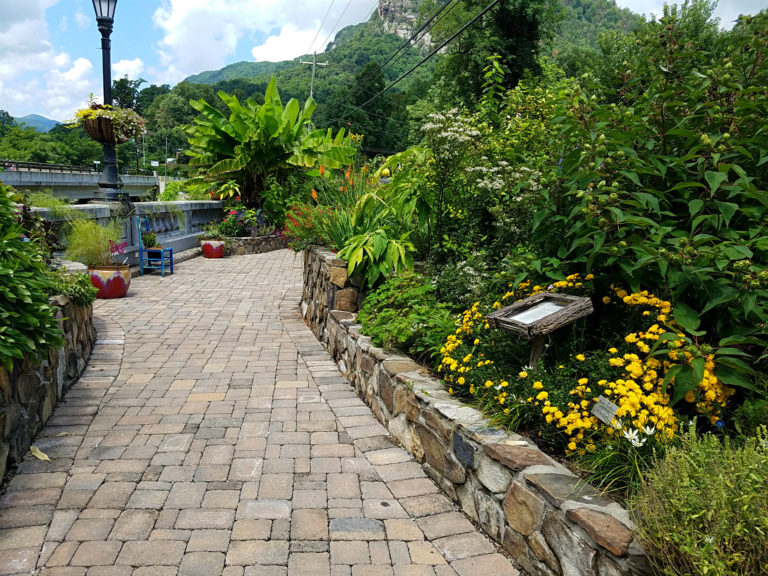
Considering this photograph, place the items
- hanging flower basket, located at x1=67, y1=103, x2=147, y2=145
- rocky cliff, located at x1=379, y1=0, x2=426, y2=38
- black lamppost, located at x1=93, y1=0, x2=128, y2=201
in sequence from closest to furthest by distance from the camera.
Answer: black lamppost, located at x1=93, y1=0, x2=128, y2=201, hanging flower basket, located at x1=67, y1=103, x2=147, y2=145, rocky cliff, located at x1=379, y1=0, x2=426, y2=38

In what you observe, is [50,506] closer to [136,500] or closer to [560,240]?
[136,500]

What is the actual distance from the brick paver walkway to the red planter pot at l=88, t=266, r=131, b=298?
8.98 ft

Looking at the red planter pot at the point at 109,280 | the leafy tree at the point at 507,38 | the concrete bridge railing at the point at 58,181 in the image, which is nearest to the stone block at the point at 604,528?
the red planter pot at the point at 109,280

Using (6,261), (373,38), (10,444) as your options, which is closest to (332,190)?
(6,261)

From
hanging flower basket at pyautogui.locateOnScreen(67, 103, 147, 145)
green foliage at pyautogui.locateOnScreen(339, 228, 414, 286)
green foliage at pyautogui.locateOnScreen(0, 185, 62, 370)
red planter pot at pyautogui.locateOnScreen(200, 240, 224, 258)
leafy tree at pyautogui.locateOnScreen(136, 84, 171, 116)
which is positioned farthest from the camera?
leafy tree at pyautogui.locateOnScreen(136, 84, 171, 116)

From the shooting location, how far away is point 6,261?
350cm

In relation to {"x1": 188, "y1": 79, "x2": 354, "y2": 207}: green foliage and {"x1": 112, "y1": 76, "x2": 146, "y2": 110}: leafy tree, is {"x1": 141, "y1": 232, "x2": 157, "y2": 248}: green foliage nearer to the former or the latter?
{"x1": 188, "y1": 79, "x2": 354, "y2": 207}: green foliage

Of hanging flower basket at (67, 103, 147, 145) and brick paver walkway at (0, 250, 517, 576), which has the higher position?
hanging flower basket at (67, 103, 147, 145)

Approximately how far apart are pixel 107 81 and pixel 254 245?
19.2ft

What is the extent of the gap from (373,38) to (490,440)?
197 feet

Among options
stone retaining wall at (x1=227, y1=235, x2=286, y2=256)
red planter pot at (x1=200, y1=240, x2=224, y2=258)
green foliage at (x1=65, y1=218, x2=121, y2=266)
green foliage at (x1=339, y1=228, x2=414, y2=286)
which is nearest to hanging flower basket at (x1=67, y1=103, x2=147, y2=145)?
green foliage at (x1=65, y1=218, x2=121, y2=266)

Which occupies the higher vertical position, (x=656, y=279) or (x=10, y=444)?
(x=656, y=279)

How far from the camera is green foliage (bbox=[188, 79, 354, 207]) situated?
49.3 ft

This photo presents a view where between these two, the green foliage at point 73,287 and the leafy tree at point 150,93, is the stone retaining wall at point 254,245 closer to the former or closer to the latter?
the green foliage at point 73,287
